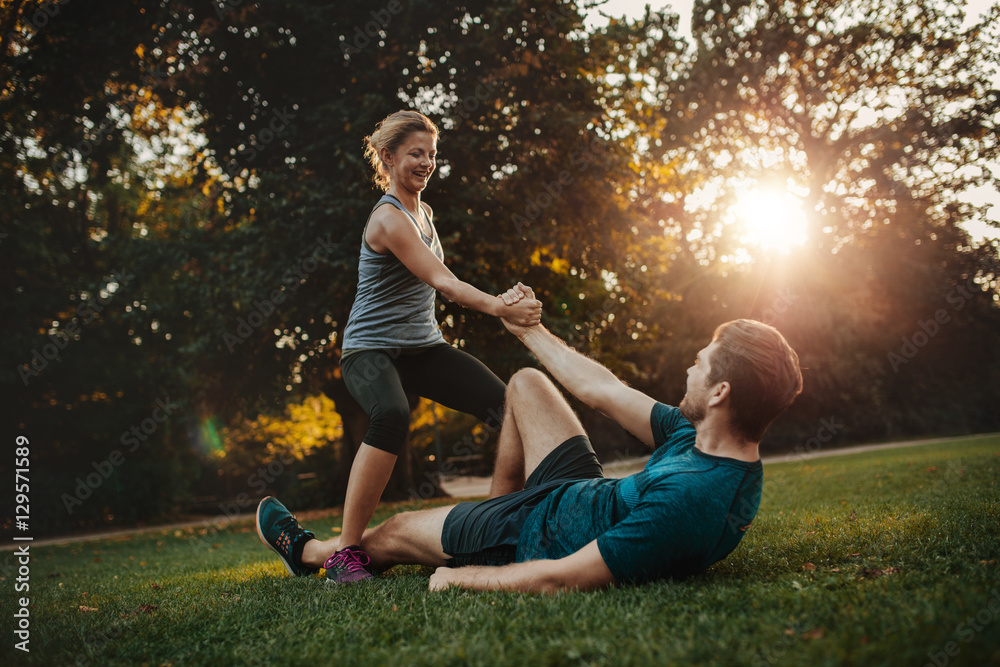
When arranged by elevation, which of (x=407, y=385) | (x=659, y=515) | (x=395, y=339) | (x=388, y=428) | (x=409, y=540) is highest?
(x=395, y=339)

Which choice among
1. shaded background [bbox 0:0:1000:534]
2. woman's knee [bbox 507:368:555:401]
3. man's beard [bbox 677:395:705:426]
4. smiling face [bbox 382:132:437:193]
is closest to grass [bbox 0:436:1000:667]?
man's beard [bbox 677:395:705:426]

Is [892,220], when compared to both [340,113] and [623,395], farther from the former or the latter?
[623,395]

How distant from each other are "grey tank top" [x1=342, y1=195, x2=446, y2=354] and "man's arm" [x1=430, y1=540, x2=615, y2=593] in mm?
1469

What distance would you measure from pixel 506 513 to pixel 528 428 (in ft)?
1.44

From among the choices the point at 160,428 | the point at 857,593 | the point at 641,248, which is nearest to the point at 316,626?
the point at 857,593

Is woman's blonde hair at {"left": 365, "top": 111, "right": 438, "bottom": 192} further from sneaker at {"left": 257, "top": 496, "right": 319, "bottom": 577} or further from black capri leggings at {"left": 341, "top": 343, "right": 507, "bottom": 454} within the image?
sneaker at {"left": 257, "top": 496, "right": 319, "bottom": 577}

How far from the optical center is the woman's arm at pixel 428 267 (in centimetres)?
324

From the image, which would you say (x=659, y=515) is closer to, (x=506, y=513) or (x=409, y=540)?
(x=506, y=513)

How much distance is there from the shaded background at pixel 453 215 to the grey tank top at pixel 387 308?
6257mm

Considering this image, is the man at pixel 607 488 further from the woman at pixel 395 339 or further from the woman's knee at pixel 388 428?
the woman's knee at pixel 388 428

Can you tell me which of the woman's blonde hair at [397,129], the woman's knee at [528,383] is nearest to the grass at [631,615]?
the woman's knee at [528,383]

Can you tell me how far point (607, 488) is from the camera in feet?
8.66

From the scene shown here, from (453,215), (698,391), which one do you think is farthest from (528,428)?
(453,215)

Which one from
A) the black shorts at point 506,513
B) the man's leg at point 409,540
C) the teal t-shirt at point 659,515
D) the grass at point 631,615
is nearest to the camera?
the grass at point 631,615
